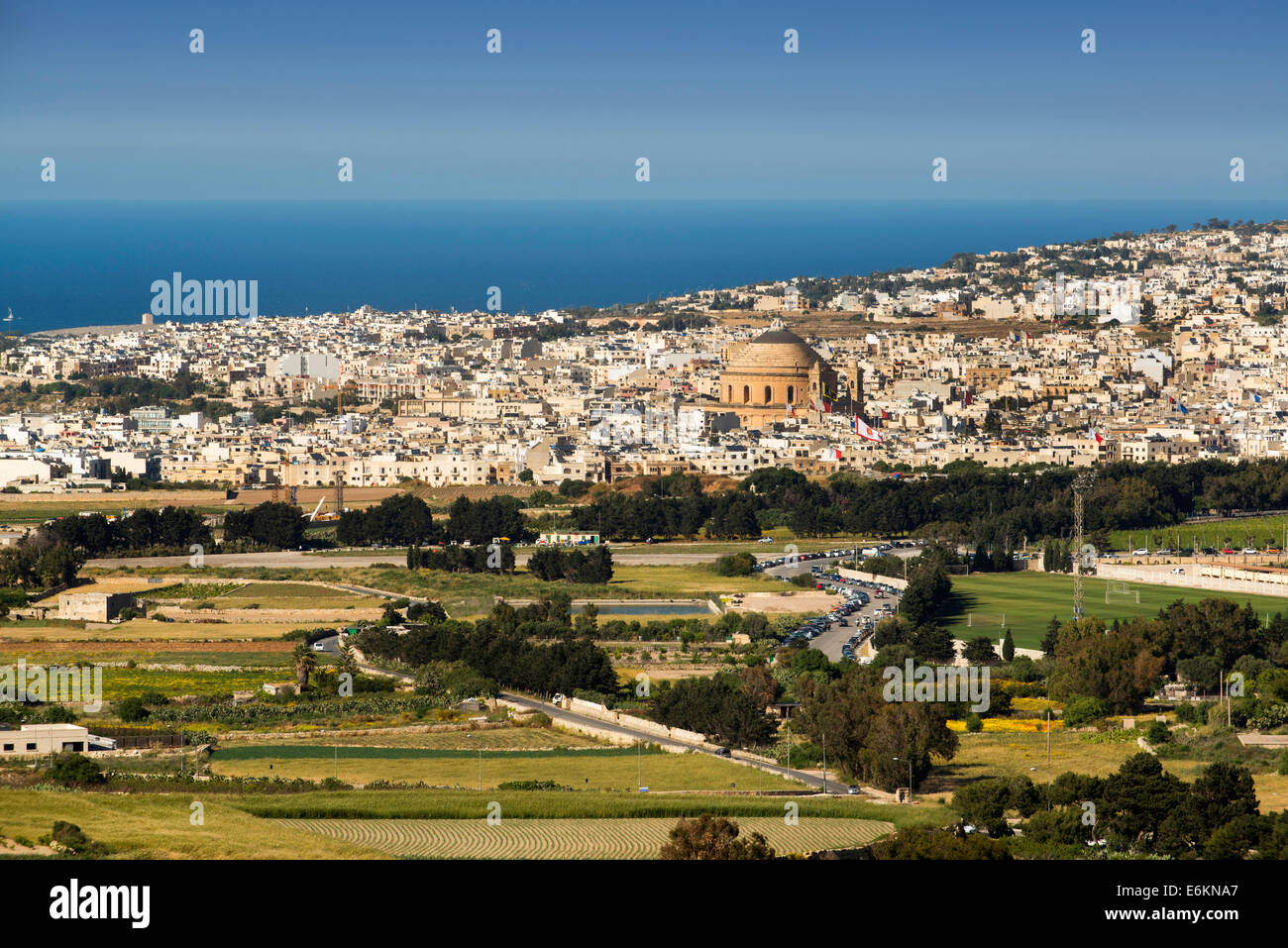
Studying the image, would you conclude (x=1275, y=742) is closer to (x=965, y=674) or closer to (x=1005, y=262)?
(x=965, y=674)

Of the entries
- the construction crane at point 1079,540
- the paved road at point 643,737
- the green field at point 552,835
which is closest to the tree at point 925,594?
the construction crane at point 1079,540

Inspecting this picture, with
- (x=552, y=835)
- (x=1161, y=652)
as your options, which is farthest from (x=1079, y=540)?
(x=552, y=835)

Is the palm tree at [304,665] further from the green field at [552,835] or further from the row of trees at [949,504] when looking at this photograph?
the row of trees at [949,504]

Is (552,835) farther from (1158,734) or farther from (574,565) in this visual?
(574,565)

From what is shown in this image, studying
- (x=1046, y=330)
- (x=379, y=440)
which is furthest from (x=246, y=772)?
(x=1046, y=330)

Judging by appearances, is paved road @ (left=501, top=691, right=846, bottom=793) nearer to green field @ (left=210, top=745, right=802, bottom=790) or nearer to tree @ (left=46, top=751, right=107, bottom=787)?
green field @ (left=210, top=745, right=802, bottom=790)
